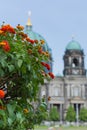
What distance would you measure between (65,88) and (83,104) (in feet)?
11.6

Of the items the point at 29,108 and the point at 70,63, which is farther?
the point at 70,63

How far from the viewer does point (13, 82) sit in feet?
18.6

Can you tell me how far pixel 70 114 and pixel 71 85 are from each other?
6.39 meters

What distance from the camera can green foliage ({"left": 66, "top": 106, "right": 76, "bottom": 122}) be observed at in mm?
58300

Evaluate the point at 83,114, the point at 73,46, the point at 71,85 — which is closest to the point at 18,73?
the point at 83,114

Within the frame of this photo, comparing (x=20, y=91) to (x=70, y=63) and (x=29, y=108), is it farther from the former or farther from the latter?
(x=70, y=63)

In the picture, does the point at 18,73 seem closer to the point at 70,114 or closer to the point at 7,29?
the point at 7,29

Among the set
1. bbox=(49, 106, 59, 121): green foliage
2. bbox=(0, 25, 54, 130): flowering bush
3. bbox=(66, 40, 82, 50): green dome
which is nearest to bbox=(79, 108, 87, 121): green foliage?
bbox=(49, 106, 59, 121): green foliage

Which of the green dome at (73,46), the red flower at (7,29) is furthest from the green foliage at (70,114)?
the red flower at (7,29)

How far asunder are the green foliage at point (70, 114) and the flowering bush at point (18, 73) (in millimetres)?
52777

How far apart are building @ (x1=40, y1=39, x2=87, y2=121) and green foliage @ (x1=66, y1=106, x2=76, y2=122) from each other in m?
3.50

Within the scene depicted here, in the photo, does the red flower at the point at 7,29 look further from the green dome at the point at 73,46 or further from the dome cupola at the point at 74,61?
the green dome at the point at 73,46

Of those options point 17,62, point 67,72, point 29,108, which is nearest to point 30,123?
point 29,108

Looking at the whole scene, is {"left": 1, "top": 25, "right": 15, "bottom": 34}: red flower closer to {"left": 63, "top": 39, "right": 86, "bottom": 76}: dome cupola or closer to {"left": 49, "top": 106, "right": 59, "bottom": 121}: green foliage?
{"left": 49, "top": 106, "right": 59, "bottom": 121}: green foliage
